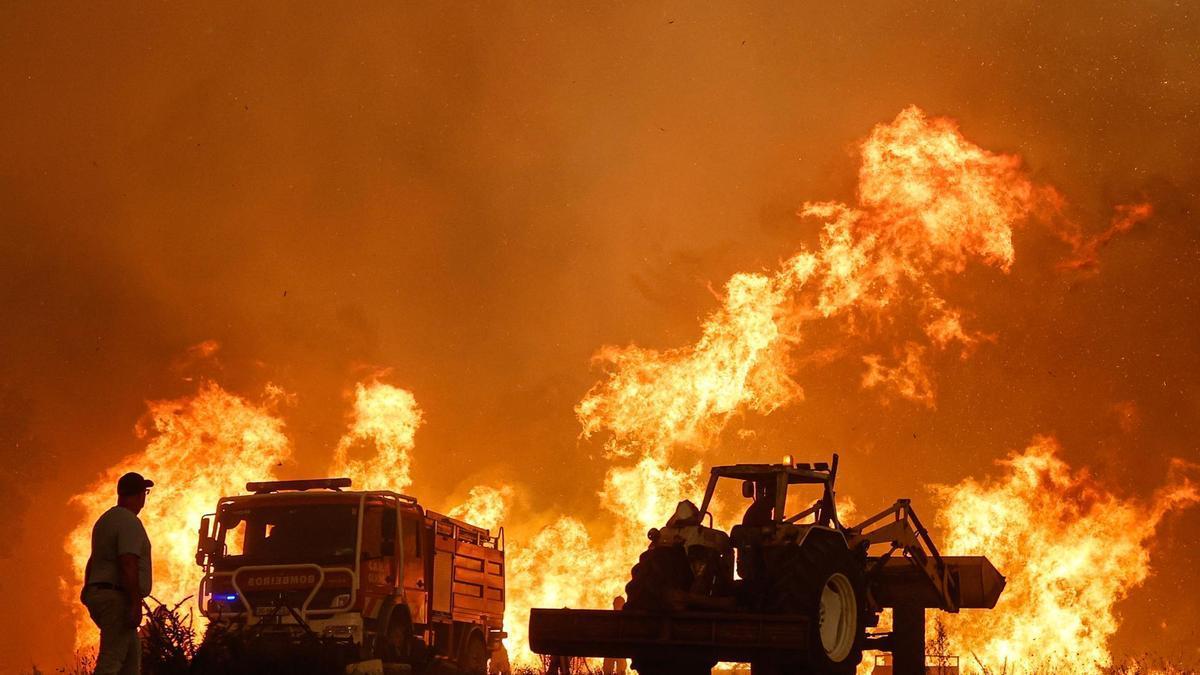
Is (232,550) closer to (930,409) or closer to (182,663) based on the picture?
(182,663)

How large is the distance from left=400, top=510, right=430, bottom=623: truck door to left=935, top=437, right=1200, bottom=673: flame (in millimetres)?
15691

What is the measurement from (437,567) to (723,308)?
16.8 meters

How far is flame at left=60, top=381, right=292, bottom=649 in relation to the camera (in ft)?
105

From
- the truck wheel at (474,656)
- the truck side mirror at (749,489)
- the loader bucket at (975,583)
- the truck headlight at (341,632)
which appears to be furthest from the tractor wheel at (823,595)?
the truck wheel at (474,656)

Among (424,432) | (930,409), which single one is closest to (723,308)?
(930,409)

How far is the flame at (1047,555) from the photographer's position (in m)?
31.2

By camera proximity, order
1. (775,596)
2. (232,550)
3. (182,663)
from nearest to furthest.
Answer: (775,596) → (182,663) → (232,550)

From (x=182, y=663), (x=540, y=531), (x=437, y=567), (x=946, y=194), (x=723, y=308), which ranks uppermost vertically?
(x=946, y=194)

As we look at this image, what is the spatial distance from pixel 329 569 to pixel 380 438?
60.5 feet

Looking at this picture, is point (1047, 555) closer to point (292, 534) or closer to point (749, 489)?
point (749, 489)

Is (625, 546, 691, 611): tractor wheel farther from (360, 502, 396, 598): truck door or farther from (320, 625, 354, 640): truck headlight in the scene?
(360, 502, 396, 598): truck door

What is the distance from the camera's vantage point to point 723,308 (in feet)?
119

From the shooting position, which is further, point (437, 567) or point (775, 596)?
point (437, 567)

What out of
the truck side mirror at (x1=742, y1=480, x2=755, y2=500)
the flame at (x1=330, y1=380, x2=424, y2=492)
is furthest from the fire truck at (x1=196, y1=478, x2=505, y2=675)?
the flame at (x1=330, y1=380, x2=424, y2=492)
